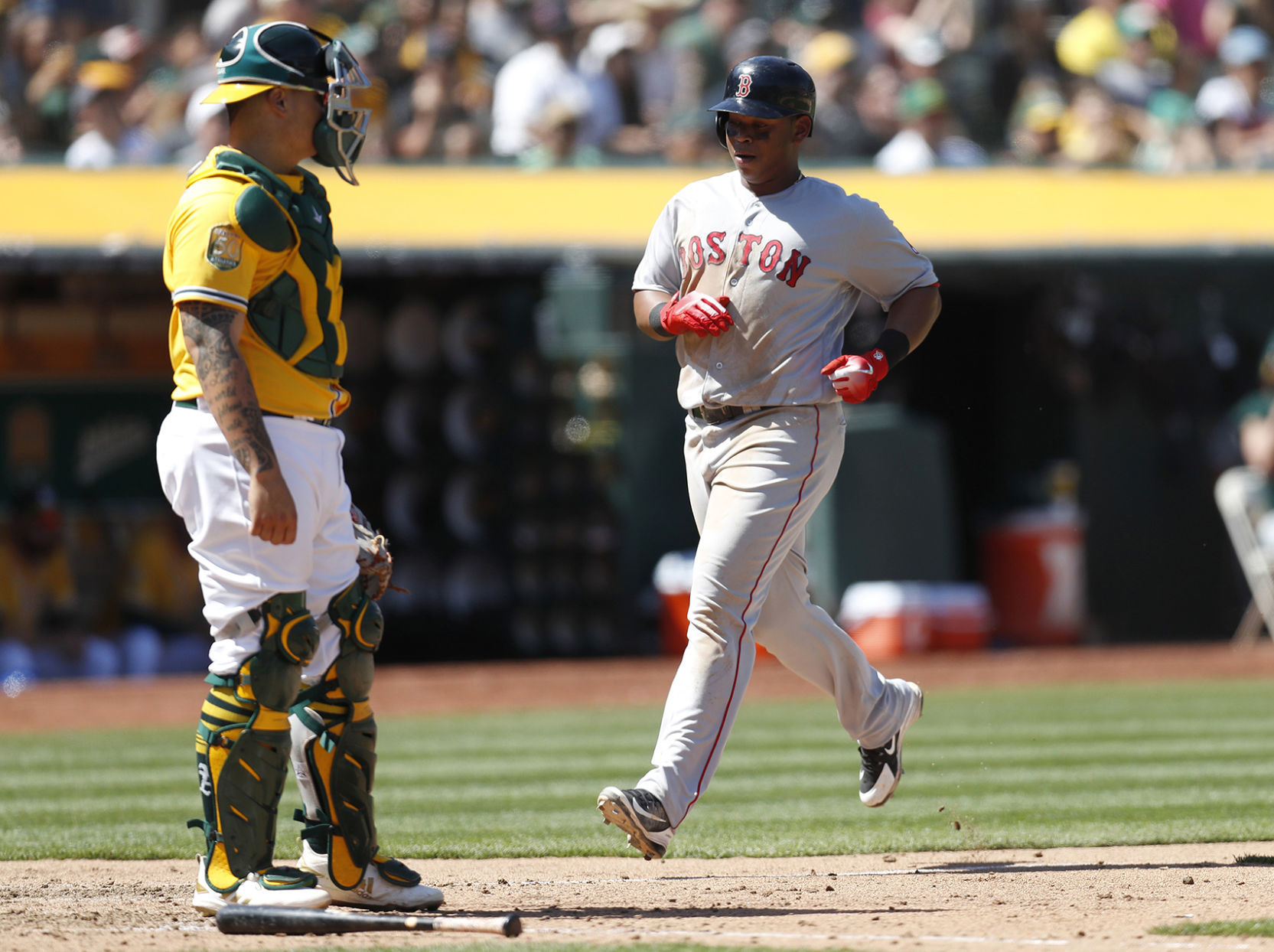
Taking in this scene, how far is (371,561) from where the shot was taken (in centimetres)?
439

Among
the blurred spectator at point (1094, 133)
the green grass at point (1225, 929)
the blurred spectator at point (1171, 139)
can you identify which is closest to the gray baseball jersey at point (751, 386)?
the green grass at point (1225, 929)

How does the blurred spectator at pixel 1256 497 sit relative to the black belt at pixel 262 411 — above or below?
below

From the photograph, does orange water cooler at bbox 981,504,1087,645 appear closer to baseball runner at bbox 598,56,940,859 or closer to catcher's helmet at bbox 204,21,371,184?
baseball runner at bbox 598,56,940,859

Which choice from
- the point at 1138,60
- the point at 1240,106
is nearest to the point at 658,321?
the point at 1240,106

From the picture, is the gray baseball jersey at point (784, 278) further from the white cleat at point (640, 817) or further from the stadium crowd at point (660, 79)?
the stadium crowd at point (660, 79)

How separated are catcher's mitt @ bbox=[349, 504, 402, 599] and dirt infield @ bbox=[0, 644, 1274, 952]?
80cm

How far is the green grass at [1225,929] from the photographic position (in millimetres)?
3836

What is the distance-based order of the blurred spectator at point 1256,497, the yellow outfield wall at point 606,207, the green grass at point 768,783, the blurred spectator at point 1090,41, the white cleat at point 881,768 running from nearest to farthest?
the white cleat at point 881,768
the green grass at point 768,783
the yellow outfield wall at point 606,207
the blurred spectator at point 1256,497
the blurred spectator at point 1090,41

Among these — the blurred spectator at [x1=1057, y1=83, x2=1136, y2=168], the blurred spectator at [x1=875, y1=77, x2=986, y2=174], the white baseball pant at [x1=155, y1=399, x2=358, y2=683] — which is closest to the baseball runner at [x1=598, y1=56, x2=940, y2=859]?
the white baseball pant at [x1=155, y1=399, x2=358, y2=683]

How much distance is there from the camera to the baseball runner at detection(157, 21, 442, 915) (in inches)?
155

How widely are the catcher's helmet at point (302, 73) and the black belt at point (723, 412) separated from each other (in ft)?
3.85

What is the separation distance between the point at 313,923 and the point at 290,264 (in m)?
1.47

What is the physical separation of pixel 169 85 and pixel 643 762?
7.63 meters

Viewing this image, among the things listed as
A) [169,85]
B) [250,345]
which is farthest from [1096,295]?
[250,345]
